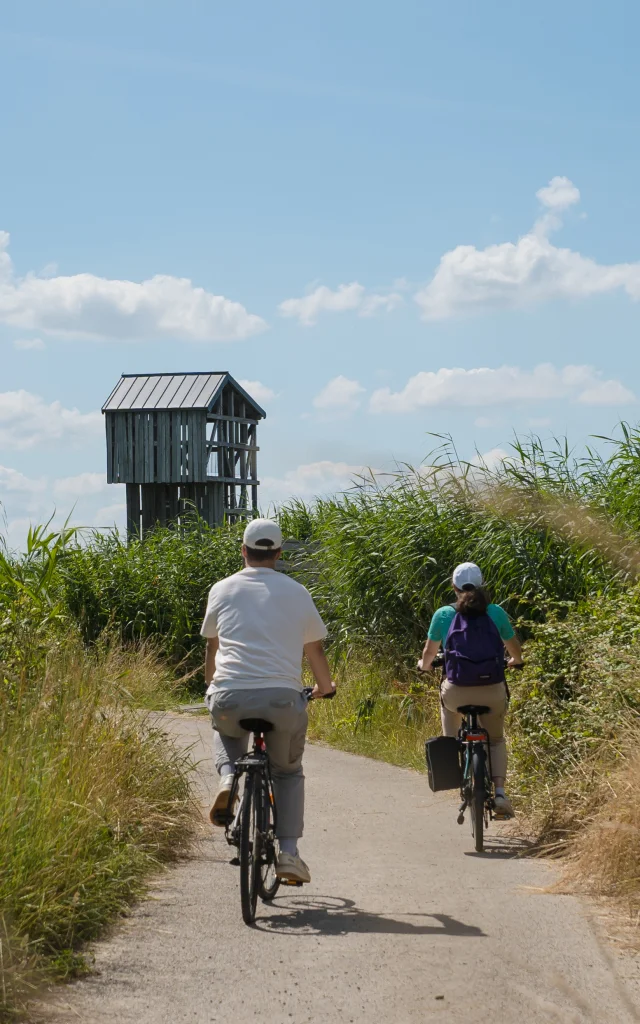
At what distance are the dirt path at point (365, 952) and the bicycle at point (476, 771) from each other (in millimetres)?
276

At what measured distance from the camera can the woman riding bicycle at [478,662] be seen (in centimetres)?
812

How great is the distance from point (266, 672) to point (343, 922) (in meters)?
1.24

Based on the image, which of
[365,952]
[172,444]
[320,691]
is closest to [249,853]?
[365,952]

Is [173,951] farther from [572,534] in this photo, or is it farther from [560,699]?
[572,534]

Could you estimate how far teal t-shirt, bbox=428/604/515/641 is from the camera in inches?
331

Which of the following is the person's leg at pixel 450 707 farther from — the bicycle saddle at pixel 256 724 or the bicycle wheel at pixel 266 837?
the bicycle saddle at pixel 256 724

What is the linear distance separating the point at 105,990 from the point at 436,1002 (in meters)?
1.28

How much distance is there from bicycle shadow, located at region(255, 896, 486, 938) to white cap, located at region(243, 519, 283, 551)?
1.82 metres

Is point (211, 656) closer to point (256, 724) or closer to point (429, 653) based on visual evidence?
point (256, 724)

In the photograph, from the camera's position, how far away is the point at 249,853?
18.7 feet

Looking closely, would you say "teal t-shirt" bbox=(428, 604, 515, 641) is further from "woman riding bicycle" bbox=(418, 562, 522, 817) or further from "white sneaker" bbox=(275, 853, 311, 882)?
"white sneaker" bbox=(275, 853, 311, 882)

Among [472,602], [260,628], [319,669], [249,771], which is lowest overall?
[249,771]

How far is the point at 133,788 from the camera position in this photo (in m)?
7.43

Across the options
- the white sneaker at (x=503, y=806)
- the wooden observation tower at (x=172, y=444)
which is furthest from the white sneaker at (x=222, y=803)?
the wooden observation tower at (x=172, y=444)
